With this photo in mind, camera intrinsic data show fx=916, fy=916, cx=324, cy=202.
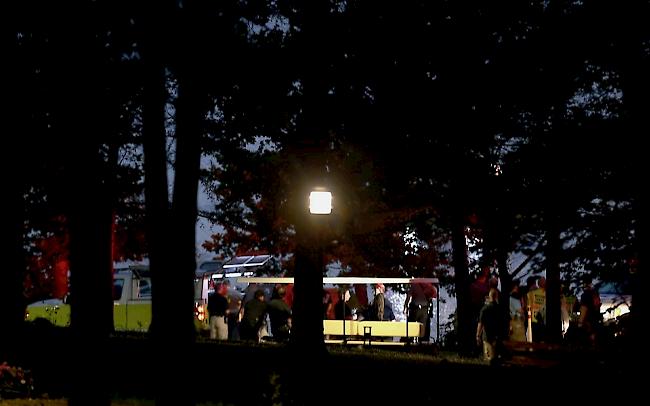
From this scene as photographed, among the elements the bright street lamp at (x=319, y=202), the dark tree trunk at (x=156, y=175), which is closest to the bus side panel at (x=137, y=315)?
the bright street lamp at (x=319, y=202)

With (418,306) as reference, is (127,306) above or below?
above

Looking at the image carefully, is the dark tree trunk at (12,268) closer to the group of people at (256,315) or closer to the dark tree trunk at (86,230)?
the dark tree trunk at (86,230)

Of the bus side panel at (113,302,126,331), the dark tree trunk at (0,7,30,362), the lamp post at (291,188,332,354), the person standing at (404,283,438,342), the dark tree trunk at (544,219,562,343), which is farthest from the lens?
the bus side panel at (113,302,126,331)

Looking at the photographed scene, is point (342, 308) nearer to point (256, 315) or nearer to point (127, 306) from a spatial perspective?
point (256, 315)

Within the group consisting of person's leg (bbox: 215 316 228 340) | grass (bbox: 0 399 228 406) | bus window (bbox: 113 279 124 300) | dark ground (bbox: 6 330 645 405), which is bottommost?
grass (bbox: 0 399 228 406)

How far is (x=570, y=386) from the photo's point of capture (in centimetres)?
878

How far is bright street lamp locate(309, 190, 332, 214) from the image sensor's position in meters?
14.6

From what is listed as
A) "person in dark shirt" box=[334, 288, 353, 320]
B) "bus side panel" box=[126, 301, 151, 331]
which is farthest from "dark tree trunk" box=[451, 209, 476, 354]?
"bus side panel" box=[126, 301, 151, 331]

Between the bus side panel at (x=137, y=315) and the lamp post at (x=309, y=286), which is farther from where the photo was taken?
the bus side panel at (x=137, y=315)

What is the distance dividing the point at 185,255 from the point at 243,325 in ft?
41.8

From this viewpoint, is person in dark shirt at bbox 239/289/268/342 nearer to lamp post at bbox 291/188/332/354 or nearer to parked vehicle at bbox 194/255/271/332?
parked vehicle at bbox 194/255/271/332

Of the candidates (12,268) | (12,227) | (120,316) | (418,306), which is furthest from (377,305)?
(12,227)

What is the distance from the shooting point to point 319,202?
47.9 ft

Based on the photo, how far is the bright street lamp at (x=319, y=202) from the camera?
14.6 meters
